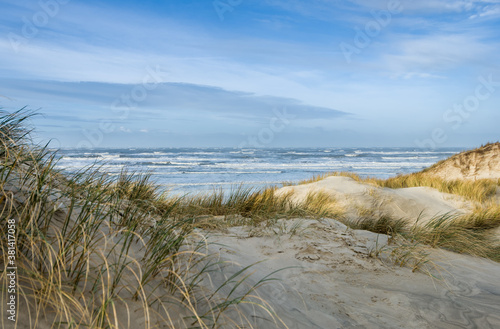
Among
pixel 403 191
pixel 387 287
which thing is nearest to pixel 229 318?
pixel 387 287

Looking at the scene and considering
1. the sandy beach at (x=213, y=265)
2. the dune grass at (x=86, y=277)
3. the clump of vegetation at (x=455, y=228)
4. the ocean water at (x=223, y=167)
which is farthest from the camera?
the ocean water at (x=223, y=167)

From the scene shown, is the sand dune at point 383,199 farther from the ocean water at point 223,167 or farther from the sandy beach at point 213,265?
the ocean water at point 223,167

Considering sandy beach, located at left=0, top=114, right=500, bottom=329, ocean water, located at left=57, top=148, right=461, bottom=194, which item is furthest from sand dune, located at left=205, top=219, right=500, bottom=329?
ocean water, located at left=57, top=148, right=461, bottom=194

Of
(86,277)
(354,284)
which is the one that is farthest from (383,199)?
(86,277)

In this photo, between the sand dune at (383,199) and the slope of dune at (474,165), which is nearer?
the sand dune at (383,199)

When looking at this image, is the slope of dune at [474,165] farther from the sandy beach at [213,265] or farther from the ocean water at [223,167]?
the sandy beach at [213,265]

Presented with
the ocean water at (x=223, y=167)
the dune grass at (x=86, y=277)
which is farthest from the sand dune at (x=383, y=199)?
the dune grass at (x=86, y=277)

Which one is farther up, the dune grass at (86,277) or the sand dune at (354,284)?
the dune grass at (86,277)

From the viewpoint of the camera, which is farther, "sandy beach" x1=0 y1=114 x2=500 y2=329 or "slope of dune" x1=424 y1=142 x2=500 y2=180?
"slope of dune" x1=424 y1=142 x2=500 y2=180

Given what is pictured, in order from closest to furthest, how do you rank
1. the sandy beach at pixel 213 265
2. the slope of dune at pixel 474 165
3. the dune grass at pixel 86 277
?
the dune grass at pixel 86 277 < the sandy beach at pixel 213 265 < the slope of dune at pixel 474 165

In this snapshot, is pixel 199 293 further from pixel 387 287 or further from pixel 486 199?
pixel 486 199

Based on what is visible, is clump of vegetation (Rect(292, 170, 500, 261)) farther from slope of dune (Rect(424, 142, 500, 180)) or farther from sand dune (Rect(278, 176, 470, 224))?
slope of dune (Rect(424, 142, 500, 180))

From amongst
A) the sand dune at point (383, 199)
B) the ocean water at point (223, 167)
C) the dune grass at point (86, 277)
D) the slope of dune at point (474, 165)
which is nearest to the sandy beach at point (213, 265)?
the dune grass at point (86, 277)

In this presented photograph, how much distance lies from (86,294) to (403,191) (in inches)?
401
